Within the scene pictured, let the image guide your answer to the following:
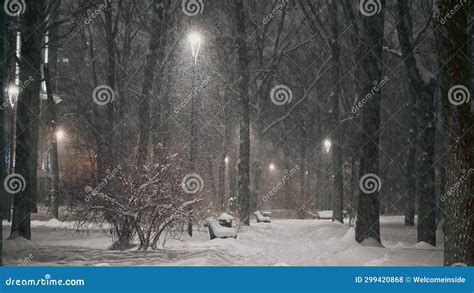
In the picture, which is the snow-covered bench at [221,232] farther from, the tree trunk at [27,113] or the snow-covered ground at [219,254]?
the tree trunk at [27,113]

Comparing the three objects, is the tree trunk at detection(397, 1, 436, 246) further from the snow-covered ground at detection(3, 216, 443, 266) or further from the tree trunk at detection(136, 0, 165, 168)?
the tree trunk at detection(136, 0, 165, 168)

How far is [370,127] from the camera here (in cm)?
1483

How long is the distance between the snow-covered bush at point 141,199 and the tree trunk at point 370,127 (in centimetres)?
486

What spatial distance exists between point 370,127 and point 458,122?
6594 mm

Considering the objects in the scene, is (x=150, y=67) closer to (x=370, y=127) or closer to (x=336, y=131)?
(x=370, y=127)

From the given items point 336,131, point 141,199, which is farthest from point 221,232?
point 336,131

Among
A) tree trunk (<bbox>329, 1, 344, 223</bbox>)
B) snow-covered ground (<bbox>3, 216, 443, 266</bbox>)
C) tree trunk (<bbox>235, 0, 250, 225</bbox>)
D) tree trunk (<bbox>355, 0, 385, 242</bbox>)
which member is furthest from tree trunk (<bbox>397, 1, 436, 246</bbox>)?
tree trunk (<bbox>329, 1, 344, 223</bbox>)

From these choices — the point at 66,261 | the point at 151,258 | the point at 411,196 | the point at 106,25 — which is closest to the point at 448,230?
the point at 151,258

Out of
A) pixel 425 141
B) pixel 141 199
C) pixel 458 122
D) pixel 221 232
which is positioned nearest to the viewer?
pixel 458 122

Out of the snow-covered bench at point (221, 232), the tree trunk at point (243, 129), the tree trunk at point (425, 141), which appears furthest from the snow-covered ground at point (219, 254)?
the tree trunk at point (243, 129)

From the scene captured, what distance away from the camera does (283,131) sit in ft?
136

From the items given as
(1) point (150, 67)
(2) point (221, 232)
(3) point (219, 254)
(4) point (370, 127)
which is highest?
(1) point (150, 67)

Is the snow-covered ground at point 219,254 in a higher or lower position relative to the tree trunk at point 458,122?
lower

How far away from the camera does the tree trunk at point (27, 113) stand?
45.8 feet
